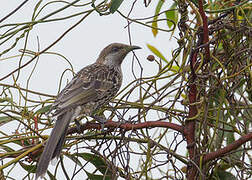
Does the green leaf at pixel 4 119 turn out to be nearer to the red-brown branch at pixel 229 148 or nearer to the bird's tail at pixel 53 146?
the bird's tail at pixel 53 146

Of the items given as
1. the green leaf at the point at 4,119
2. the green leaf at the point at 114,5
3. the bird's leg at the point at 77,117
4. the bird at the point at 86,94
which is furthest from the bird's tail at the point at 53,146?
the green leaf at the point at 114,5

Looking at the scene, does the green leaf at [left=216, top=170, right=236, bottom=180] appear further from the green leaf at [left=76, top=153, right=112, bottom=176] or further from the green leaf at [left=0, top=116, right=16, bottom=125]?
the green leaf at [left=0, top=116, right=16, bottom=125]

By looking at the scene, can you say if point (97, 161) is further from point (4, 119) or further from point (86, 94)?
point (86, 94)

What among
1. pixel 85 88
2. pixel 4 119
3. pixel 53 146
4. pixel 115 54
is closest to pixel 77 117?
pixel 85 88

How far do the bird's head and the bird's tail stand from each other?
1.86 meters

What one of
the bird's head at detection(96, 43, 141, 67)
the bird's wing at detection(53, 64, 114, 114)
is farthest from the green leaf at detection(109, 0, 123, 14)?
the bird's head at detection(96, 43, 141, 67)

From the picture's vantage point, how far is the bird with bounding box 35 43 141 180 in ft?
9.43

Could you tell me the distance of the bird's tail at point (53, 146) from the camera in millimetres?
2742

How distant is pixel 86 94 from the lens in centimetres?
407

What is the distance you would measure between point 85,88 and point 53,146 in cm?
140

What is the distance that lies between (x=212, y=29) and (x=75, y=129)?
137 centimetres

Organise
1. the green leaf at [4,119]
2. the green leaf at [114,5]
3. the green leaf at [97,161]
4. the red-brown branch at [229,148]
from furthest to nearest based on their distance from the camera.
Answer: the green leaf at [4,119]
the green leaf at [97,161]
the green leaf at [114,5]
the red-brown branch at [229,148]

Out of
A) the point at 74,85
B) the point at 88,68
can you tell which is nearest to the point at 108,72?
the point at 88,68

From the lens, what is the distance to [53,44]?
3.09 meters
